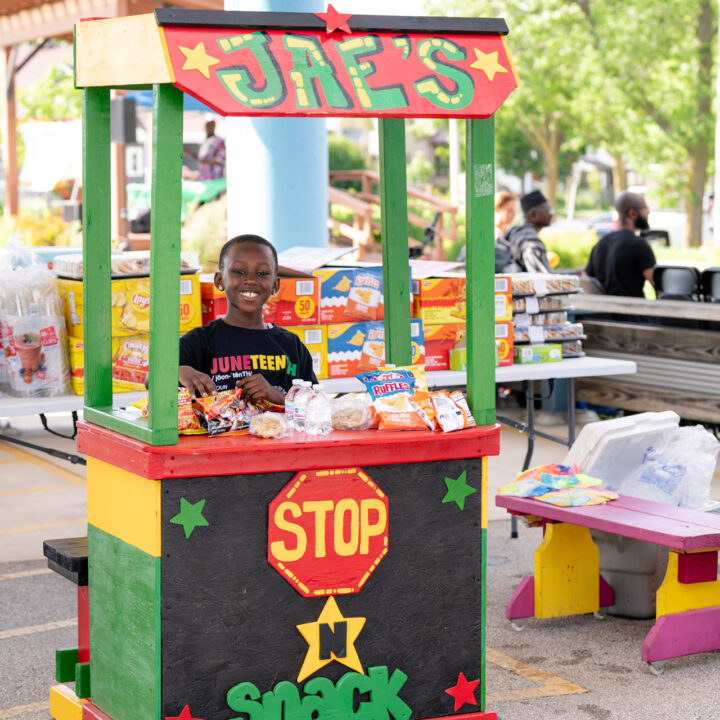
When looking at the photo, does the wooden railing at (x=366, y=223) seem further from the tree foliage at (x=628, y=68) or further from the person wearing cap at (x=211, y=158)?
the tree foliage at (x=628, y=68)

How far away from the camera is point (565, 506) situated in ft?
17.4

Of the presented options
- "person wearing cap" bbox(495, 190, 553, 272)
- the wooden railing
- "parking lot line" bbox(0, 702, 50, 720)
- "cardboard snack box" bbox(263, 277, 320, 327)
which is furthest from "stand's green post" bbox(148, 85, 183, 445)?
the wooden railing

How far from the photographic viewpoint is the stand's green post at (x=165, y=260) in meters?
3.44

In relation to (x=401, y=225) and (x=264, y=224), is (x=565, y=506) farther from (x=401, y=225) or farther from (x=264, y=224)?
(x=264, y=224)

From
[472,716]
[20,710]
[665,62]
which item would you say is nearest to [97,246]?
[20,710]

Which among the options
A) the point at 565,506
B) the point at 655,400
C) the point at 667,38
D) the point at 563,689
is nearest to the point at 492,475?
the point at 655,400

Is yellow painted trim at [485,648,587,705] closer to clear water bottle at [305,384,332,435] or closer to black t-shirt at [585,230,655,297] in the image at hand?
clear water bottle at [305,384,332,435]

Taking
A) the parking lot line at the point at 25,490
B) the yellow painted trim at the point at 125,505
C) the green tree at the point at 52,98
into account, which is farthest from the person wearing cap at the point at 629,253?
the green tree at the point at 52,98

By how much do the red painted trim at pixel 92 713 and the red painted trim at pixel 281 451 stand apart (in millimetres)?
843

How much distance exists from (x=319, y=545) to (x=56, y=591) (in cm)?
269

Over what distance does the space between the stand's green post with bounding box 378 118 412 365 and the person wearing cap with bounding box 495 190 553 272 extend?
508 centimetres

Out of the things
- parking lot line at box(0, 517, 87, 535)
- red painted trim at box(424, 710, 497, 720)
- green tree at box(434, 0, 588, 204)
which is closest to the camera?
red painted trim at box(424, 710, 497, 720)

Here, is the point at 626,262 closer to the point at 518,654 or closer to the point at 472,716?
the point at 518,654

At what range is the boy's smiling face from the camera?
4.40 m
